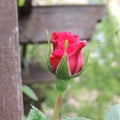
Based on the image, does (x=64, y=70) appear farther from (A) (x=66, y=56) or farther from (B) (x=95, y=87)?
(B) (x=95, y=87)

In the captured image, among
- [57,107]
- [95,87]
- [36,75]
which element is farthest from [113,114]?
[95,87]

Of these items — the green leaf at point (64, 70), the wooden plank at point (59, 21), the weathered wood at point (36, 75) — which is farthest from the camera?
the weathered wood at point (36, 75)

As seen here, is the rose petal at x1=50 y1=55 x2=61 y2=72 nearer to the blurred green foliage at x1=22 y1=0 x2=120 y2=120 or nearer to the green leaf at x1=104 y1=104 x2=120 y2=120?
the green leaf at x1=104 y1=104 x2=120 y2=120

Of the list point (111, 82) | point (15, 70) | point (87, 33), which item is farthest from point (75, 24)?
point (15, 70)

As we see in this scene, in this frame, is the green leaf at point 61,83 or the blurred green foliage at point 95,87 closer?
the green leaf at point 61,83

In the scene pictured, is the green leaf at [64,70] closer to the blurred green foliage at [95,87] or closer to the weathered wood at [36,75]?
A: the weathered wood at [36,75]

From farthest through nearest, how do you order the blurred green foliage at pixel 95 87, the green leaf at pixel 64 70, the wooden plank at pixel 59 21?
the blurred green foliage at pixel 95 87
the wooden plank at pixel 59 21
the green leaf at pixel 64 70

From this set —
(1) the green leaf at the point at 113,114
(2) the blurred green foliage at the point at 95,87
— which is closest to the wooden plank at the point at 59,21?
(2) the blurred green foliage at the point at 95,87
